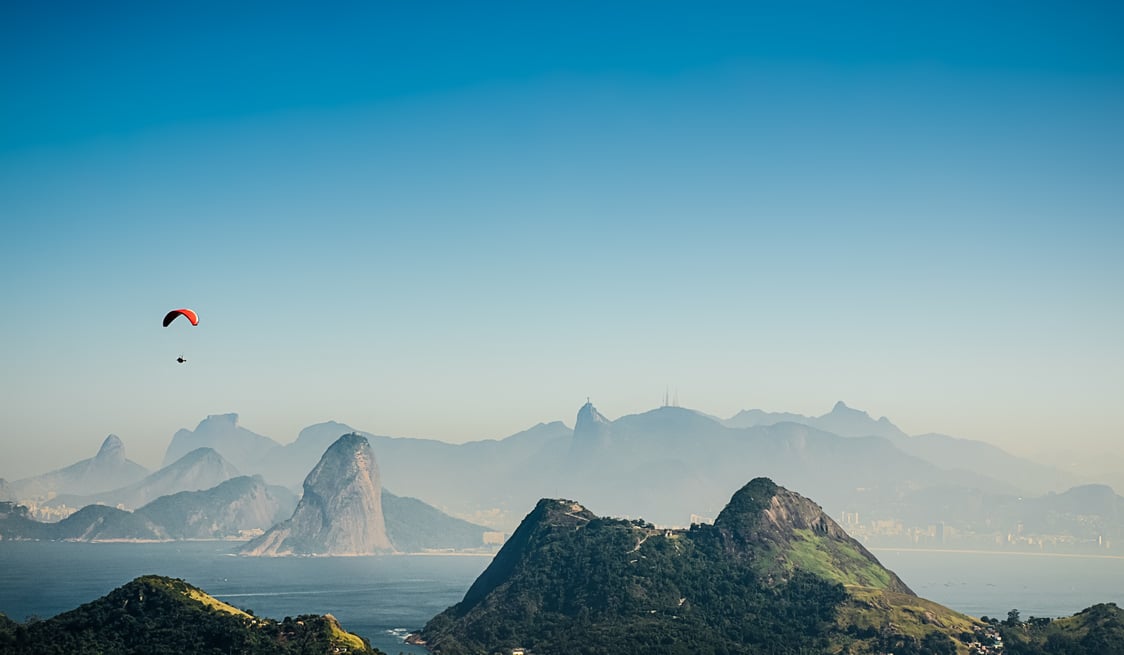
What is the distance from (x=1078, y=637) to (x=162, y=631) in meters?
155

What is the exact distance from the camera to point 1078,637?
630 feet

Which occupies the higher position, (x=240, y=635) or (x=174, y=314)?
(x=174, y=314)

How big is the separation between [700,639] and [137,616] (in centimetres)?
A: 9608

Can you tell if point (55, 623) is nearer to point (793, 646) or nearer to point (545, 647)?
point (545, 647)

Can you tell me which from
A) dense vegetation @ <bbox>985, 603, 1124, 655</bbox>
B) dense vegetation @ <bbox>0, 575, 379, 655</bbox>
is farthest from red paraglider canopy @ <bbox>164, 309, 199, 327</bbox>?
dense vegetation @ <bbox>985, 603, 1124, 655</bbox>

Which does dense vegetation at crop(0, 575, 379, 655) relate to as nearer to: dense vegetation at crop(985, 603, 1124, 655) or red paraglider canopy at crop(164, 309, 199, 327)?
red paraglider canopy at crop(164, 309, 199, 327)

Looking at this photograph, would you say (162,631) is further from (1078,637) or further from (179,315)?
(1078,637)

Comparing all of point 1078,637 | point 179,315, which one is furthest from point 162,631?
point 1078,637

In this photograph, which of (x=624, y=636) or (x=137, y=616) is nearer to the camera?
(x=137, y=616)

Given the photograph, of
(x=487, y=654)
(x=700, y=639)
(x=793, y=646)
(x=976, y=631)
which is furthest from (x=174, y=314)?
(x=976, y=631)

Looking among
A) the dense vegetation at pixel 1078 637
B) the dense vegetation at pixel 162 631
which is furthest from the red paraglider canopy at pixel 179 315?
the dense vegetation at pixel 1078 637

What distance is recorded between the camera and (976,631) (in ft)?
655

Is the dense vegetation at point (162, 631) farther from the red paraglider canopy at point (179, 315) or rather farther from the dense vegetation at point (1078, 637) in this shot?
the dense vegetation at point (1078, 637)

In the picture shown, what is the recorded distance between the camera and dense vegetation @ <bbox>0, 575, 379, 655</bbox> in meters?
143
